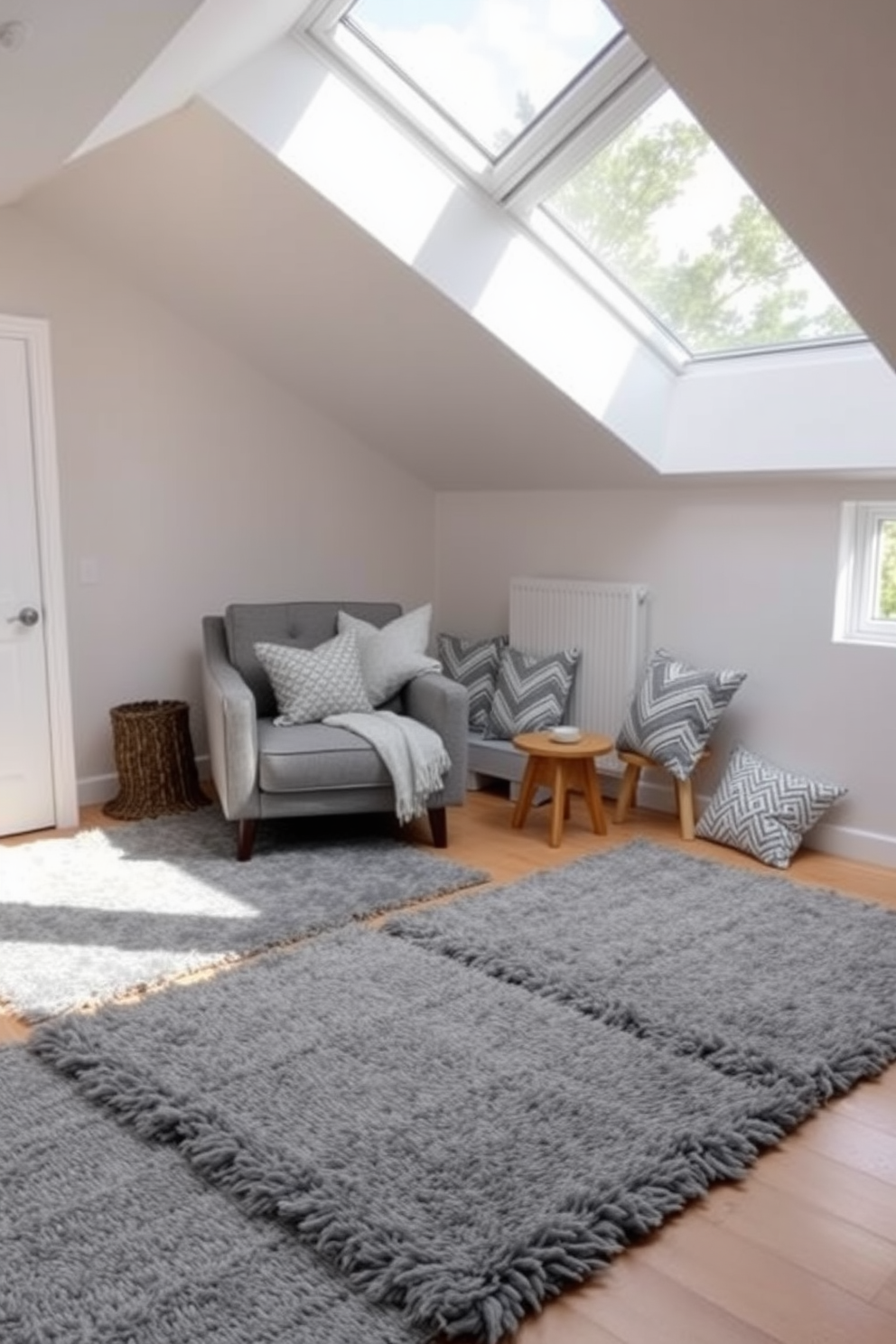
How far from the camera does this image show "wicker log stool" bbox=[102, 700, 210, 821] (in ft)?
13.7

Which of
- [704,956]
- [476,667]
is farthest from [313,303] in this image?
[704,956]

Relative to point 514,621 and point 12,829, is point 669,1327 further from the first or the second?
point 514,621

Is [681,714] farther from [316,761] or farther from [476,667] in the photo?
[316,761]

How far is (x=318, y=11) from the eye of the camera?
2.99 metres

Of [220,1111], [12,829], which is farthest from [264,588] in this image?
[220,1111]

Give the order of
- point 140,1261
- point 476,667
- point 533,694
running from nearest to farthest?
1. point 140,1261
2. point 533,694
3. point 476,667

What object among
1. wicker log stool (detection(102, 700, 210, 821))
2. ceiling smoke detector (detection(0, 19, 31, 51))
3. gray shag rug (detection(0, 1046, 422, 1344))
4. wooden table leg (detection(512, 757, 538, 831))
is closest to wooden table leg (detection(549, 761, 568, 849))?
wooden table leg (detection(512, 757, 538, 831))

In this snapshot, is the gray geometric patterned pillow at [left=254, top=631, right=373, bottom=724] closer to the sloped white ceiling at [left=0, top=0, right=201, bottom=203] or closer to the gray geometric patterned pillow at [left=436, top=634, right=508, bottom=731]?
the gray geometric patterned pillow at [left=436, top=634, right=508, bottom=731]

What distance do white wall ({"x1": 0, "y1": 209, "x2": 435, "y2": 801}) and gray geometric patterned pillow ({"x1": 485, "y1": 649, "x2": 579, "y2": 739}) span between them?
102 cm

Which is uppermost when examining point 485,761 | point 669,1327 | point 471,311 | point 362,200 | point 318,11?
point 318,11

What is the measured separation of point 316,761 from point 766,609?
1798 millimetres

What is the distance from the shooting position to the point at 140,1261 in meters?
1.77

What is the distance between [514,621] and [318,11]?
2.57m

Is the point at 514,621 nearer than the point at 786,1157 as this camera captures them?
No
